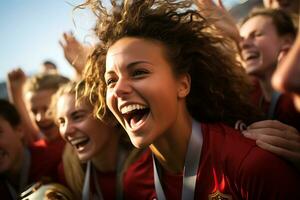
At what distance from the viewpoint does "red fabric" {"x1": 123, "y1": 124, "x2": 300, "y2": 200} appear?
1857 millimetres

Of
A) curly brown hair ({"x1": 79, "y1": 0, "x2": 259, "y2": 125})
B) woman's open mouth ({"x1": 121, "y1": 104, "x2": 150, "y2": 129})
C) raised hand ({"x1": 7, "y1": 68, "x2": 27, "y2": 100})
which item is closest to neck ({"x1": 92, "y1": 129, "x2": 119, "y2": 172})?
curly brown hair ({"x1": 79, "y1": 0, "x2": 259, "y2": 125})

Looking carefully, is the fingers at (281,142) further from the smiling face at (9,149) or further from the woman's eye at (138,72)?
the smiling face at (9,149)

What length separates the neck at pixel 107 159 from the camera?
3035mm

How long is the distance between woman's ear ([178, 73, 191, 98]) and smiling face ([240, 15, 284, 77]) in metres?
1.35

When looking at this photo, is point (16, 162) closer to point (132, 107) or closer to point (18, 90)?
point (18, 90)

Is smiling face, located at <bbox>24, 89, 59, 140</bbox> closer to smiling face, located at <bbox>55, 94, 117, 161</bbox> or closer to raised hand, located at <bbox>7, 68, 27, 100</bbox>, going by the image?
raised hand, located at <bbox>7, 68, 27, 100</bbox>

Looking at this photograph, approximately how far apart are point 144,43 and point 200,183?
2.95 ft

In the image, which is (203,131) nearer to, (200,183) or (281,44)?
(200,183)

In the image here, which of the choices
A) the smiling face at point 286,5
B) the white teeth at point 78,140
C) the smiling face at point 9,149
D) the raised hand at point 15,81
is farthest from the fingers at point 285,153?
the raised hand at point 15,81

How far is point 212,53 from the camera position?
245 centimetres

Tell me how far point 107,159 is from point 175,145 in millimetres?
930

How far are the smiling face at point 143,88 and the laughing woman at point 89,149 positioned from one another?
0.79 metres

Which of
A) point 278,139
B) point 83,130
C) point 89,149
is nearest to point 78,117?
point 83,130

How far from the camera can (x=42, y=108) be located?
4.14 m
